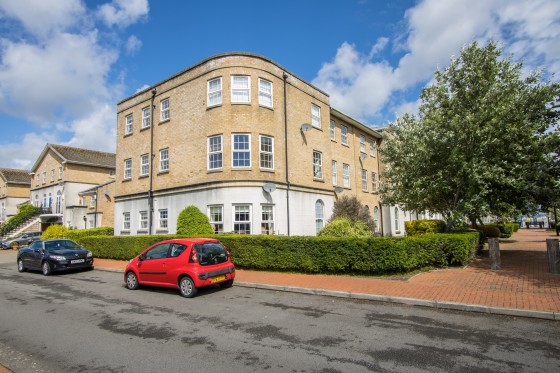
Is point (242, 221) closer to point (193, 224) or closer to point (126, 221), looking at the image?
point (193, 224)

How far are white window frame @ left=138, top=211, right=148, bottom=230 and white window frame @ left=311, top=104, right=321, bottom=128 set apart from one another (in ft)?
41.9

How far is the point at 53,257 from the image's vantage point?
1425 cm

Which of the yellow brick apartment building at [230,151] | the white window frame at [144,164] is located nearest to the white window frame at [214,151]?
the yellow brick apartment building at [230,151]

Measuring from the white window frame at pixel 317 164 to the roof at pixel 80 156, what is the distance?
30.7m

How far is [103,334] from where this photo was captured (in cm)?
616

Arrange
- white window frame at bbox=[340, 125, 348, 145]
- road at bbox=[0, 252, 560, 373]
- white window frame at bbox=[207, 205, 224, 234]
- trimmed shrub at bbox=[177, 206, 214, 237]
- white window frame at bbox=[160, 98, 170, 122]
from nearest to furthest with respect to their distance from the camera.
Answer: road at bbox=[0, 252, 560, 373] < trimmed shrub at bbox=[177, 206, 214, 237] < white window frame at bbox=[207, 205, 224, 234] < white window frame at bbox=[160, 98, 170, 122] < white window frame at bbox=[340, 125, 348, 145]

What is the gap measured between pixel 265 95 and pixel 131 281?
12469mm

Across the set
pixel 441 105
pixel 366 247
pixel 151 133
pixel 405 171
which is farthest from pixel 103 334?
pixel 151 133

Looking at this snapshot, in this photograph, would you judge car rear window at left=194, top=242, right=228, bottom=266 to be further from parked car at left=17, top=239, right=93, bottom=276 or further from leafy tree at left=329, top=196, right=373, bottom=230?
leafy tree at left=329, top=196, right=373, bottom=230

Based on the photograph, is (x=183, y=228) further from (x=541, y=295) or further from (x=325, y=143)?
(x=541, y=295)

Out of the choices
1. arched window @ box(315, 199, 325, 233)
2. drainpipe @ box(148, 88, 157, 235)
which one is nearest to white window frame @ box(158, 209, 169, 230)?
drainpipe @ box(148, 88, 157, 235)

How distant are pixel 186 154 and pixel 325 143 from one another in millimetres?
9528

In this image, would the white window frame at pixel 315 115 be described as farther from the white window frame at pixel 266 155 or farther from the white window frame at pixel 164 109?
the white window frame at pixel 164 109

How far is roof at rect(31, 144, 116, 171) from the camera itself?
39.7m
